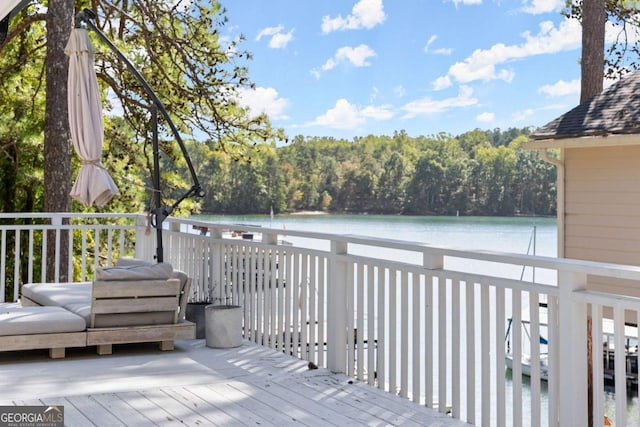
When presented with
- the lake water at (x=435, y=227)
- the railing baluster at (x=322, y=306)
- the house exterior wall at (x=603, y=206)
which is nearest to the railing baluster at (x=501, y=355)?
the railing baluster at (x=322, y=306)

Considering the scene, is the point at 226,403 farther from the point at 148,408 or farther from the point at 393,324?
the point at 393,324

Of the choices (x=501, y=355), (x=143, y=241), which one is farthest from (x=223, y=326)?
(x=501, y=355)

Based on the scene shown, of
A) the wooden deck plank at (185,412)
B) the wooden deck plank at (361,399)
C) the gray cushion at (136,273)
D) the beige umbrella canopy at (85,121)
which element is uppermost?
the beige umbrella canopy at (85,121)

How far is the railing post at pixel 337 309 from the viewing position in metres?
4.64

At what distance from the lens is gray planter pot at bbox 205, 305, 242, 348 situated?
5.40 meters

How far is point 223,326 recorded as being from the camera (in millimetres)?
5395

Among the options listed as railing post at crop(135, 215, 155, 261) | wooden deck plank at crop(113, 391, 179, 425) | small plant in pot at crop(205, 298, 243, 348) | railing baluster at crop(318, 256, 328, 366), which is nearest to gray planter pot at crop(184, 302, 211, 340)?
small plant in pot at crop(205, 298, 243, 348)

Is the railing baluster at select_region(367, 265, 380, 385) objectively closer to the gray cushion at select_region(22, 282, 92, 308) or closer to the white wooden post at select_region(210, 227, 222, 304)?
the white wooden post at select_region(210, 227, 222, 304)

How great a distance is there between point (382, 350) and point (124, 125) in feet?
31.1

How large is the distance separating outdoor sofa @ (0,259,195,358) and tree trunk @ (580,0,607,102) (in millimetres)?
6513

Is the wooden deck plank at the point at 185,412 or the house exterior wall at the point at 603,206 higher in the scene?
the house exterior wall at the point at 603,206

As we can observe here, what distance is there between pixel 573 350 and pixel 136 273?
3204 millimetres

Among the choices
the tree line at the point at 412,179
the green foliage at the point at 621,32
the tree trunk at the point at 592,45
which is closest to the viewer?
the tree trunk at the point at 592,45

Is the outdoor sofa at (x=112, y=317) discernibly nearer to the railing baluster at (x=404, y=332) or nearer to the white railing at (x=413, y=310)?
the white railing at (x=413, y=310)
